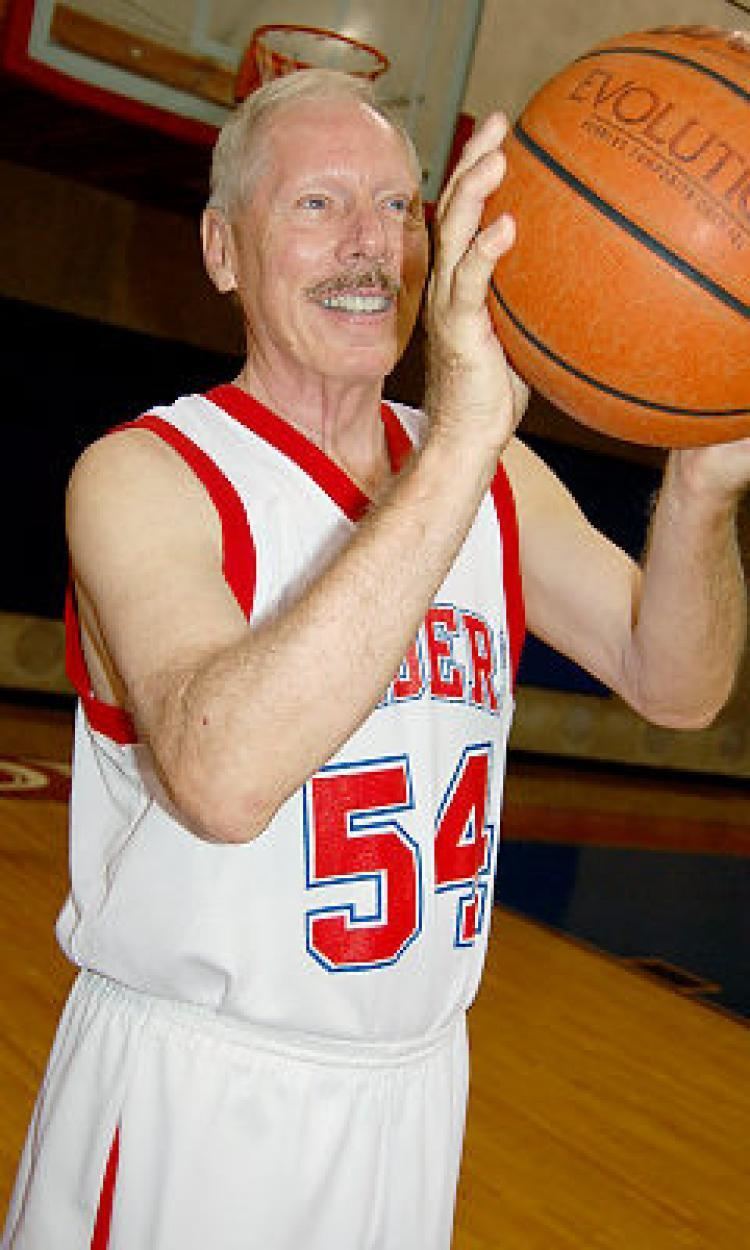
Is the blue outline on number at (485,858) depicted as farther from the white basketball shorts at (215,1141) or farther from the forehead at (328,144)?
the forehead at (328,144)

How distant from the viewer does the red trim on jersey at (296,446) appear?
1447 millimetres

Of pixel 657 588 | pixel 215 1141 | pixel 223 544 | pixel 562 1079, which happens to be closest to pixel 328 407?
pixel 223 544

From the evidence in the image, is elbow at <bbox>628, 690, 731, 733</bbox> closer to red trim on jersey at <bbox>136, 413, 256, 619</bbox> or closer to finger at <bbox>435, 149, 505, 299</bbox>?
red trim on jersey at <bbox>136, 413, 256, 619</bbox>

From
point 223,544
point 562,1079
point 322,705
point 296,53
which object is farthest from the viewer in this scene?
point 296,53

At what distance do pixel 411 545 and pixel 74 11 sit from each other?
504cm

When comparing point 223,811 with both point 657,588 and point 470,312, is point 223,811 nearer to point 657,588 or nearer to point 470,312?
point 470,312

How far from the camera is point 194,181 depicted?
6.68m

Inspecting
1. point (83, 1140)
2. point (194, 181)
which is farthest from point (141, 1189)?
point (194, 181)

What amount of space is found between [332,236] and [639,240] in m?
0.39

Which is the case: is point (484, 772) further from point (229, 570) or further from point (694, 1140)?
point (694, 1140)

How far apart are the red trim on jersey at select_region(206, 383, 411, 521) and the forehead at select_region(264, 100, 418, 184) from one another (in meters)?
→ 0.24

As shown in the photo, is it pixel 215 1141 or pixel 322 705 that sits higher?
pixel 322 705

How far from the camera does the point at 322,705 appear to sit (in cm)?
105

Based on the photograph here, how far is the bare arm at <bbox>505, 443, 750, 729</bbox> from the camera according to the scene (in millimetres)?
1422
